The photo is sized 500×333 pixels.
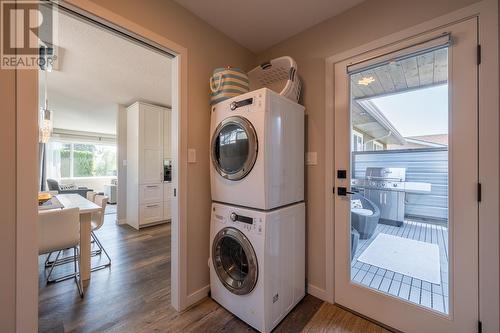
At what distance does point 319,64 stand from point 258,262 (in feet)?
5.85

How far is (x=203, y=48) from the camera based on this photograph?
6.12 ft

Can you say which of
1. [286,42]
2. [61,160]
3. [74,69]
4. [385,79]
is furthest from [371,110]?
[61,160]

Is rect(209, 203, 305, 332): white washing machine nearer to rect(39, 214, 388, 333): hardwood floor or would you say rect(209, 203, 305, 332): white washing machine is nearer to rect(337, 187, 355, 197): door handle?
rect(39, 214, 388, 333): hardwood floor

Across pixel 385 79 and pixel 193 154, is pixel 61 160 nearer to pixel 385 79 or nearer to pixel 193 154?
pixel 193 154

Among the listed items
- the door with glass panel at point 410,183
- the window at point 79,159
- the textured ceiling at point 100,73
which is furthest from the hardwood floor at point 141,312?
the window at point 79,159

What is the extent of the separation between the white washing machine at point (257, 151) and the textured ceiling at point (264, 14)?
81 centimetres

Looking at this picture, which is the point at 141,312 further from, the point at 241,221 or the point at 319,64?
the point at 319,64

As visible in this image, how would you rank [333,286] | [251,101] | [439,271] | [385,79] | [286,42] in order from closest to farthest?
1. [439,271]
2. [251,101]
3. [385,79]
4. [333,286]
5. [286,42]

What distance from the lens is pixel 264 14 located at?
69.9 inches

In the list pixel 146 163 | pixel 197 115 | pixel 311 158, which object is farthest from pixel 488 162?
pixel 146 163

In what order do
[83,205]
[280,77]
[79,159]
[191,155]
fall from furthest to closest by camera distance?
[79,159], [83,205], [280,77], [191,155]

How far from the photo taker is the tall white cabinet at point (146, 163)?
155 inches

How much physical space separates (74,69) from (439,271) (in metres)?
4.38

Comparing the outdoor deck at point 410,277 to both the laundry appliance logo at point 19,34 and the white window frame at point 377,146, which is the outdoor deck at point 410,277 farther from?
the laundry appliance logo at point 19,34
